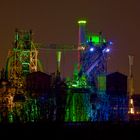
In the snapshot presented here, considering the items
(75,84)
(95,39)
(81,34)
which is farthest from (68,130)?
(81,34)

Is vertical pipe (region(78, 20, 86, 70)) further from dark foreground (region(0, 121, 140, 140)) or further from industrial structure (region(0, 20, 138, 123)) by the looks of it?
dark foreground (region(0, 121, 140, 140))

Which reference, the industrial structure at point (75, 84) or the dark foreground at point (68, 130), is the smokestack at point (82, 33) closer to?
the industrial structure at point (75, 84)

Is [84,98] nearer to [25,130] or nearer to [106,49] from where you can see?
[106,49]

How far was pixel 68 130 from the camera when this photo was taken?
40.5 m

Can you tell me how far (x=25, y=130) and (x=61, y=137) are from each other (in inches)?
103

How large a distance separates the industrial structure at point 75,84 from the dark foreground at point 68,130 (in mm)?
16158

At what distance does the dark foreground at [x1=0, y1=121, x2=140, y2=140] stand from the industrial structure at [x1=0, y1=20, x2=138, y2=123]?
16158 millimetres

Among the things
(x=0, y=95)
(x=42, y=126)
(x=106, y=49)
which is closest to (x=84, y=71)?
(x=106, y=49)

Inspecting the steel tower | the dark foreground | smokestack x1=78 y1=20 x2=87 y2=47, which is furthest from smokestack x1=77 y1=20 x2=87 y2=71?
the dark foreground

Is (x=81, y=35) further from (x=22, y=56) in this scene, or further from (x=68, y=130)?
(x=68, y=130)

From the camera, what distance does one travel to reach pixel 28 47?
7250cm

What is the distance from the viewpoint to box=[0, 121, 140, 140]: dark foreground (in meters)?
39.1

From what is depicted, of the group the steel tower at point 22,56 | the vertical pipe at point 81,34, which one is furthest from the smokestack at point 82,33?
the steel tower at point 22,56

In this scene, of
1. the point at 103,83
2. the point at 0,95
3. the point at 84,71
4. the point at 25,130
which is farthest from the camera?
the point at 84,71
